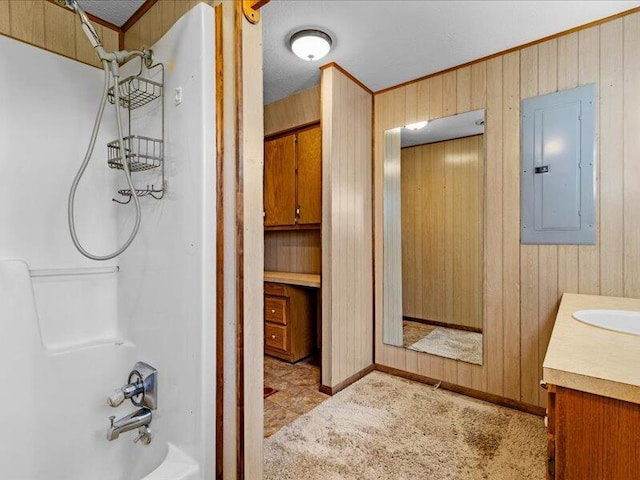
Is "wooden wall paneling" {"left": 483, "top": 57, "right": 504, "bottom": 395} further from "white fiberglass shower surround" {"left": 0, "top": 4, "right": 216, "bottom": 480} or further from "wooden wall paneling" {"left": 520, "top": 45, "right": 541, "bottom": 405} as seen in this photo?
"white fiberglass shower surround" {"left": 0, "top": 4, "right": 216, "bottom": 480}

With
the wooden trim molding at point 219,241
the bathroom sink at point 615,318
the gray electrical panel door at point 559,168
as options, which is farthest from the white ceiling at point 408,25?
the bathroom sink at point 615,318

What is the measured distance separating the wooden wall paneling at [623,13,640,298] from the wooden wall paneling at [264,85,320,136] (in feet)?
6.65

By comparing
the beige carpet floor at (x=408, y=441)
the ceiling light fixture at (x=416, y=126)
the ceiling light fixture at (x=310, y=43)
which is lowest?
the beige carpet floor at (x=408, y=441)

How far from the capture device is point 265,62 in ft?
7.95

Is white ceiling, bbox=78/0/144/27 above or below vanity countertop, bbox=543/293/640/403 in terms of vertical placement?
above

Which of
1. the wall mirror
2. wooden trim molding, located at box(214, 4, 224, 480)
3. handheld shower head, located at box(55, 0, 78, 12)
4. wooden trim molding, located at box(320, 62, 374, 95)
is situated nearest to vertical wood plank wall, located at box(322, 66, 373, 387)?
wooden trim molding, located at box(320, 62, 374, 95)

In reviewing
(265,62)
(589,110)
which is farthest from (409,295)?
(265,62)

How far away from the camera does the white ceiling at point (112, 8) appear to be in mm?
1637

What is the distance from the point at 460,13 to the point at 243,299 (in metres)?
1.98

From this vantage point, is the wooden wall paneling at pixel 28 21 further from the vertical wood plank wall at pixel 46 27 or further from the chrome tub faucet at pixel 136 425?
the chrome tub faucet at pixel 136 425

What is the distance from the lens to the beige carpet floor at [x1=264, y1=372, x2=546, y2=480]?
1.63 meters

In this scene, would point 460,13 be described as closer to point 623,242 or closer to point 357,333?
point 623,242

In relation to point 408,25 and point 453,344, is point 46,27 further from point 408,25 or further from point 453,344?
point 453,344

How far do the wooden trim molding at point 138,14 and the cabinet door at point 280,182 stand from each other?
1.53 m
